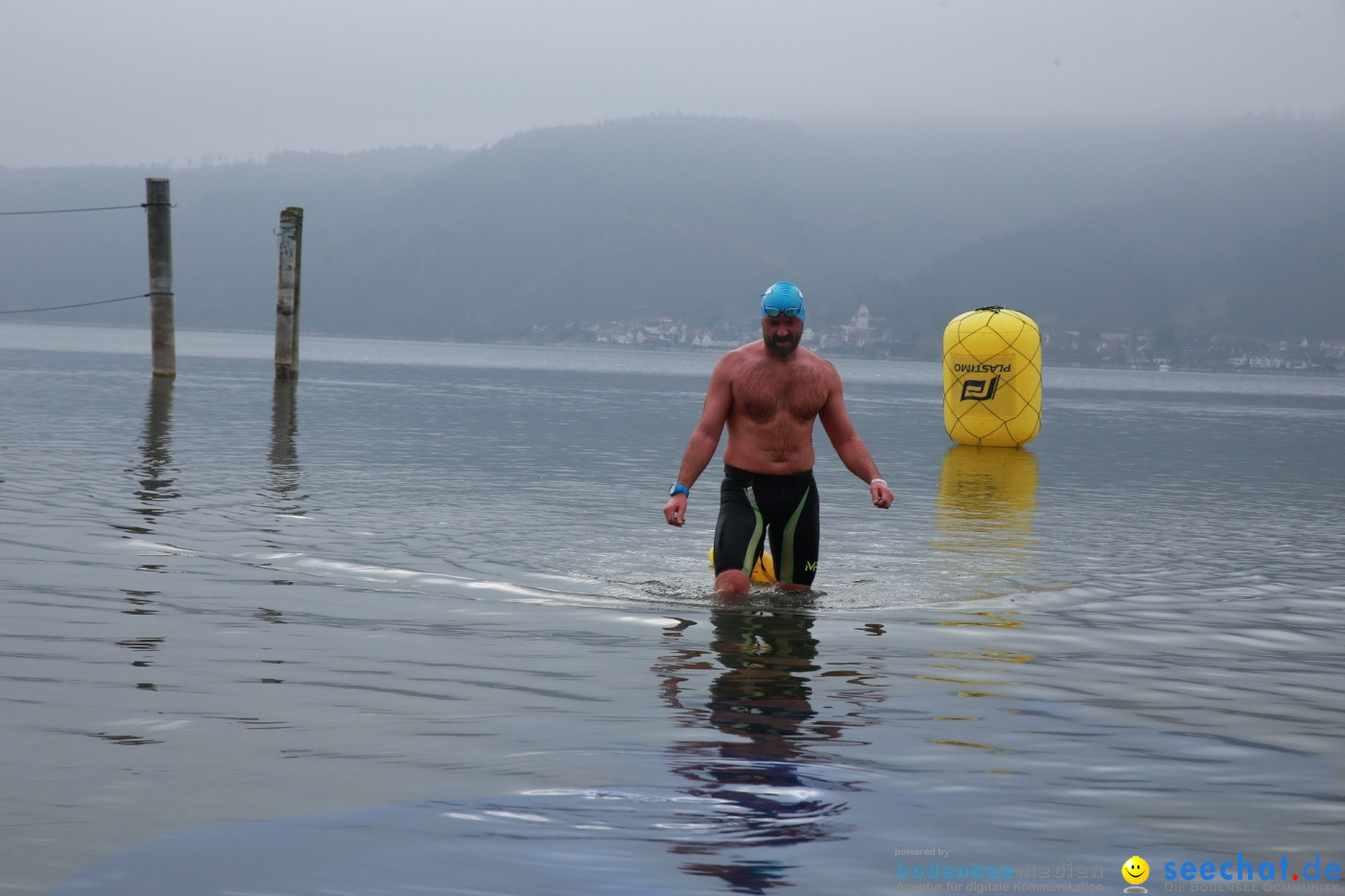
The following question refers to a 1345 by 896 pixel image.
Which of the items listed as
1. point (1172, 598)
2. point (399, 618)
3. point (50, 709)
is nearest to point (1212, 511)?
point (1172, 598)

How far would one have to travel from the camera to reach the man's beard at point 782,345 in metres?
7.70

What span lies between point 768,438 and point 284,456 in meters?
11.0

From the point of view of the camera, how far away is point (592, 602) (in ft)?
26.7

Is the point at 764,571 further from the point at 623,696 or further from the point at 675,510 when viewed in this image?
the point at 623,696

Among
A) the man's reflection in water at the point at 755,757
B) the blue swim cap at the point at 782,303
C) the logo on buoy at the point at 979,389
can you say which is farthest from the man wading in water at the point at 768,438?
the logo on buoy at the point at 979,389

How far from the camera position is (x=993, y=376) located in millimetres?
25062

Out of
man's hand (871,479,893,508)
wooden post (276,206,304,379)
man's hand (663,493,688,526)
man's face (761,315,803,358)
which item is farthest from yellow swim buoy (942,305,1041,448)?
man's hand (663,493,688,526)

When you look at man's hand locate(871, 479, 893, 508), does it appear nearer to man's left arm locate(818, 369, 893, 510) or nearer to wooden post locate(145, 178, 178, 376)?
man's left arm locate(818, 369, 893, 510)

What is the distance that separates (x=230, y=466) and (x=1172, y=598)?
426 inches

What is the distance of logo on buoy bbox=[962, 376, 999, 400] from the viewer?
82.7 feet

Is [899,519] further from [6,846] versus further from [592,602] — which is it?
[6,846]

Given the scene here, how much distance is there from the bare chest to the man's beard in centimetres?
11

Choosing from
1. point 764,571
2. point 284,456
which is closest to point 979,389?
point 284,456

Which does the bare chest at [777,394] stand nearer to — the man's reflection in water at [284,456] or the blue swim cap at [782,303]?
the blue swim cap at [782,303]
